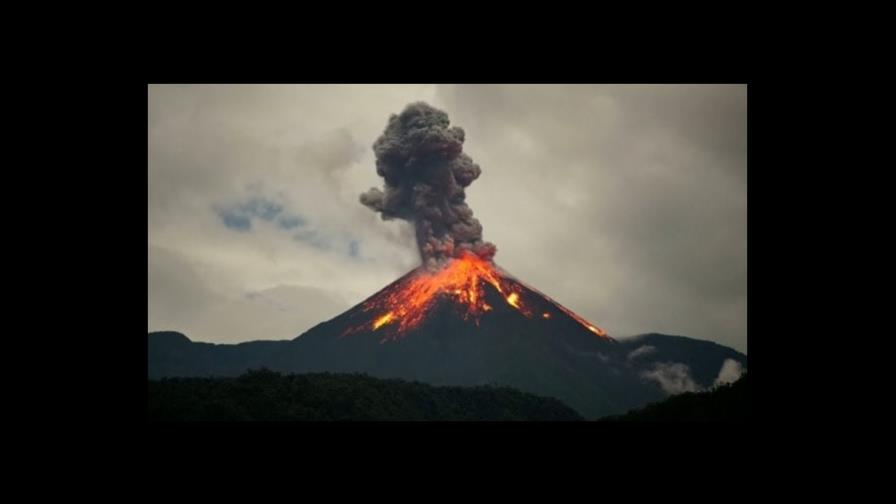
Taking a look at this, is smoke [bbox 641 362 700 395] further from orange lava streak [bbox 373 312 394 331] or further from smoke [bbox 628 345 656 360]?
orange lava streak [bbox 373 312 394 331]

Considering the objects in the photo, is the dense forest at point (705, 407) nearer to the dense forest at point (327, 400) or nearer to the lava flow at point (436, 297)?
the dense forest at point (327, 400)

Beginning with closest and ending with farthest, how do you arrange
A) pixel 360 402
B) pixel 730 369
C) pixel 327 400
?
pixel 327 400 < pixel 360 402 < pixel 730 369

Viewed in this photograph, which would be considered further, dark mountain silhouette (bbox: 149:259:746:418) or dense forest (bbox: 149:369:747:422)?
dark mountain silhouette (bbox: 149:259:746:418)

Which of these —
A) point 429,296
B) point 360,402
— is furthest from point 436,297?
point 360,402

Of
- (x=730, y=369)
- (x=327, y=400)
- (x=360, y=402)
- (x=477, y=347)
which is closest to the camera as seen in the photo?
(x=327, y=400)

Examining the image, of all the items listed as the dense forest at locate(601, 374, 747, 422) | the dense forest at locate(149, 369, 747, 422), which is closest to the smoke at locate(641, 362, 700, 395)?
the dense forest at locate(149, 369, 747, 422)

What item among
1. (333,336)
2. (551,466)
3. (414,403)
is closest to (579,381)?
(333,336)

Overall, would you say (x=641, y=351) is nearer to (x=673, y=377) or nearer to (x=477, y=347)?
(x=673, y=377)
